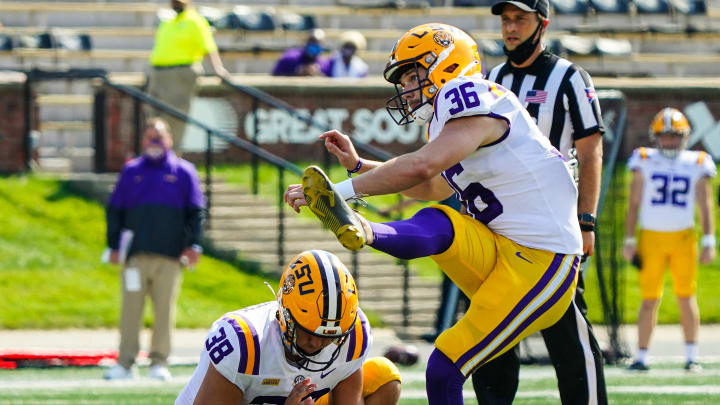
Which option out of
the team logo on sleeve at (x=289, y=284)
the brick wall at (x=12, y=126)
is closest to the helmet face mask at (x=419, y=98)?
the team logo on sleeve at (x=289, y=284)

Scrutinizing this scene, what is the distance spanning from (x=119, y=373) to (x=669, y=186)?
13.7ft

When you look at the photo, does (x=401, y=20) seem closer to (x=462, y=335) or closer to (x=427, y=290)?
(x=427, y=290)

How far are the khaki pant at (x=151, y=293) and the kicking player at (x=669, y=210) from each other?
3355mm

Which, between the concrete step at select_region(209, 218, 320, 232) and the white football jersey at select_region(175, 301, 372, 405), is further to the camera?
the concrete step at select_region(209, 218, 320, 232)

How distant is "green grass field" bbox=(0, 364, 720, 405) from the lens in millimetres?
7496

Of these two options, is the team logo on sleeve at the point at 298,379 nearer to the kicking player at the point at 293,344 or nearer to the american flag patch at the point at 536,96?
the kicking player at the point at 293,344

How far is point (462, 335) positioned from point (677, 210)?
5225mm

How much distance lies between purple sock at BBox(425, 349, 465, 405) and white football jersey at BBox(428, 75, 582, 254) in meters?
0.53

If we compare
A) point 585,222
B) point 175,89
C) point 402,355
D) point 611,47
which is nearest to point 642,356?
point 402,355

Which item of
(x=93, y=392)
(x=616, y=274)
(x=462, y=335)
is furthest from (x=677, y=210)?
(x=462, y=335)

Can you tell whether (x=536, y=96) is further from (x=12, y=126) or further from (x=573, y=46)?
(x=573, y=46)

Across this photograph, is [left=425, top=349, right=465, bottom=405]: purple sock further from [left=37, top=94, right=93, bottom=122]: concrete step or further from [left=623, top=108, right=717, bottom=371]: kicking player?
[left=37, top=94, right=93, bottom=122]: concrete step

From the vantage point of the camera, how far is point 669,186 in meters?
9.79

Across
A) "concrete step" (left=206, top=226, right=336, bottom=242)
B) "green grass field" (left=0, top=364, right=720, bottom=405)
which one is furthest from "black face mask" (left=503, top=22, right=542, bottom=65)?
"concrete step" (left=206, top=226, right=336, bottom=242)
